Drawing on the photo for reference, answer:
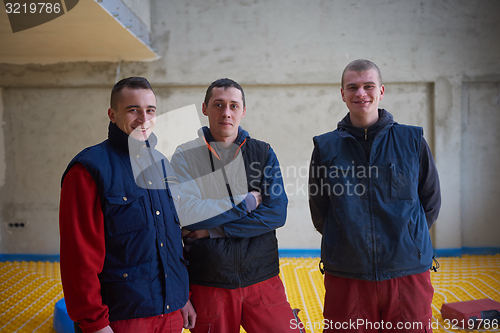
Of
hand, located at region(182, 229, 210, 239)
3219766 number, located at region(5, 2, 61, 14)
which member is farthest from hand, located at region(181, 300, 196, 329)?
3219766 number, located at region(5, 2, 61, 14)

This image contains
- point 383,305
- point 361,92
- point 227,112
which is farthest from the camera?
point 227,112

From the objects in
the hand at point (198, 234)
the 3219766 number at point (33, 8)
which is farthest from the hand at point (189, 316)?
the 3219766 number at point (33, 8)

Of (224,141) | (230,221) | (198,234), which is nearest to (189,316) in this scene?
(198,234)

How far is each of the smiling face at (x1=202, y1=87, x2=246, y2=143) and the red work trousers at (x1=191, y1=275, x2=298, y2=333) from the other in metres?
1.00

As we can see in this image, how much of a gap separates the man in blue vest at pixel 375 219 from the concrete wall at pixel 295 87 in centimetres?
354

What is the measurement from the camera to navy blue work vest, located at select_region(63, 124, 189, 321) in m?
1.58

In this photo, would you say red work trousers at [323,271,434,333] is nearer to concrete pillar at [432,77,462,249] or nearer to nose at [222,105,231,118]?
nose at [222,105,231,118]

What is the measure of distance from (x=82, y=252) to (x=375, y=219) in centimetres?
158

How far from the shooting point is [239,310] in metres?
2.04

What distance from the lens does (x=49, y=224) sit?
5.68m

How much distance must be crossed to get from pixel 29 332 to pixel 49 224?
8.97ft

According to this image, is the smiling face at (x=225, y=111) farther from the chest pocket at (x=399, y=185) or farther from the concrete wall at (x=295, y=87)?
the concrete wall at (x=295, y=87)

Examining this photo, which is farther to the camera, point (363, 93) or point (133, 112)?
point (363, 93)

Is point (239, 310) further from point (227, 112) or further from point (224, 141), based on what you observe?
point (227, 112)
